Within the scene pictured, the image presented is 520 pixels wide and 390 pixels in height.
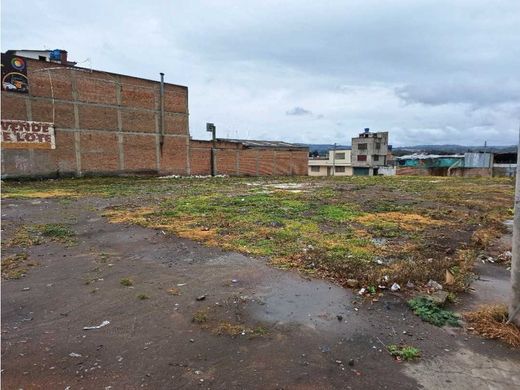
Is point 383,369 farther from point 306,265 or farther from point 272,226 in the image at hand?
point 272,226

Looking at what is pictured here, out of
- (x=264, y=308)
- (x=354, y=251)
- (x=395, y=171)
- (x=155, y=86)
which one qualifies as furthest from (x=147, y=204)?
(x=395, y=171)

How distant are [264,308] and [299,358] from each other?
1053 millimetres

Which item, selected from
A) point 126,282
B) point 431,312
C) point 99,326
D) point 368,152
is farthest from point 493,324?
point 368,152

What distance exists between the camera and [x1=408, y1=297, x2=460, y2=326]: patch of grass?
3.73m

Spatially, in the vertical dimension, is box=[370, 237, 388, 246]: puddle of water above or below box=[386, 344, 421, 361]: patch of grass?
above

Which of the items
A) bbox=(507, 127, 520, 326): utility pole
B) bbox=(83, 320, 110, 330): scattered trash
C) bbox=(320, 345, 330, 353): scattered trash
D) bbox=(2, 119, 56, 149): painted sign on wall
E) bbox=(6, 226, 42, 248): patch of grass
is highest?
bbox=(2, 119, 56, 149): painted sign on wall

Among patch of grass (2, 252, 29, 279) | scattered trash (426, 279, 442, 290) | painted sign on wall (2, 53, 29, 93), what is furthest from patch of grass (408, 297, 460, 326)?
painted sign on wall (2, 53, 29, 93)

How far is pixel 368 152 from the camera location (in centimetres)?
6284

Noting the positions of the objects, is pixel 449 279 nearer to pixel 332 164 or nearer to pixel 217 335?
pixel 217 335

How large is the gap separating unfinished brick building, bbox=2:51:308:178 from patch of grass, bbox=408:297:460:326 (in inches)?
902

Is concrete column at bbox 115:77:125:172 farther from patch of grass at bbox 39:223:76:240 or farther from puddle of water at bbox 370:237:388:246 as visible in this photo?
puddle of water at bbox 370:237:388:246

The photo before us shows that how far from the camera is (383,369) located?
9.52 feet

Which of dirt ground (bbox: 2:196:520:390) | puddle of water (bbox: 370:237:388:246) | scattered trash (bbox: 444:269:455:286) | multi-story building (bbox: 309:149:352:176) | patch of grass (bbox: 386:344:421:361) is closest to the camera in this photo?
dirt ground (bbox: 2:196:520:390)

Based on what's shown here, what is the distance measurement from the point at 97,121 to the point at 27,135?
14.1 ft
